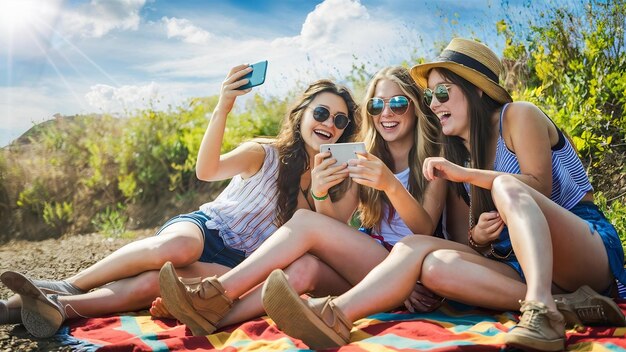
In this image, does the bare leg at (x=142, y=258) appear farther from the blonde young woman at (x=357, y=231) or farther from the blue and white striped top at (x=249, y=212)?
the blonde young woman at (x=357, y=231)

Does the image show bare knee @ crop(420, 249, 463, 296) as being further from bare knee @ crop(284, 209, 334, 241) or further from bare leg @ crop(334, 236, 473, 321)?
bare knee @ crop(284, 209, 334, 241)

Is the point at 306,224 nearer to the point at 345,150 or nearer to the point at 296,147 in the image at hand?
the point at 345,150

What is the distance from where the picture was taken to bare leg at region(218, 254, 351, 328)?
10.7ft

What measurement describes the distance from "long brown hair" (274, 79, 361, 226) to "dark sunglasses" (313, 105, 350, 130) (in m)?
0.14

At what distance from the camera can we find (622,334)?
8.83ft

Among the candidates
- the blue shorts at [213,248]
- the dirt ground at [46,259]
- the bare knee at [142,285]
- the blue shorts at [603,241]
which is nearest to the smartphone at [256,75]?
the blue shorts at [213,248]

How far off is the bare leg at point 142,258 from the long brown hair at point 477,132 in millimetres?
1611

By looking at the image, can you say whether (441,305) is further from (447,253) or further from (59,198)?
(59,198)

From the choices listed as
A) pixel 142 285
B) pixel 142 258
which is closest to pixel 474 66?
A: pixel 142 258

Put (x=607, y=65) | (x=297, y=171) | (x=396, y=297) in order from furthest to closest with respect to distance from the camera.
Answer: (x=607, y=65)
(x=297, y=171)
(x=396, y=297)

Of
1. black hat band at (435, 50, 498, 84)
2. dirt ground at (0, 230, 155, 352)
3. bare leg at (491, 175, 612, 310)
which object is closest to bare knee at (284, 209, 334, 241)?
bare leg at (491, 175, 612, 310)

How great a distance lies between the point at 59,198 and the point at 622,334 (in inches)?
326

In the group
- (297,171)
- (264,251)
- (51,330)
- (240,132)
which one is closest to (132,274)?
(51,330)

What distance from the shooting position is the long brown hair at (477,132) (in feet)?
10.9
